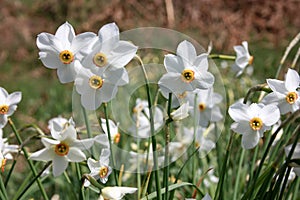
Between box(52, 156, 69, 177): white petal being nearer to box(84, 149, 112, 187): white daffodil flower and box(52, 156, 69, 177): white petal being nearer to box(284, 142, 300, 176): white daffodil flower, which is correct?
box(84, 149, 112, 187): white daffodil flower

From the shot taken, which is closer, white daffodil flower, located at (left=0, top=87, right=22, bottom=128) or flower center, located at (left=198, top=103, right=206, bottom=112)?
white daffodil flower, located at (left=0, top=87, right=22, bottom=128)

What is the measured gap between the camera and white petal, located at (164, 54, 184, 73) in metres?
1.10

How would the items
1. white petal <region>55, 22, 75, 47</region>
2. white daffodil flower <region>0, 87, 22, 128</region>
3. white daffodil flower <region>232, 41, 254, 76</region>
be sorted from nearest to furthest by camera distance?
1. white petal <region>55, 22, 75, 47</region>
2. white daffodil flower <region>0, 87, 22, 128</region>
3. white daffodil flower <region>232, 41, 254, 76</region>

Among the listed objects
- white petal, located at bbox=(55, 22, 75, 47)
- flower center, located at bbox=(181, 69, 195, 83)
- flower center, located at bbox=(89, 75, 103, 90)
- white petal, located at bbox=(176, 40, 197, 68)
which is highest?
white petal, located at bbox=(55, 22, 75, 47)

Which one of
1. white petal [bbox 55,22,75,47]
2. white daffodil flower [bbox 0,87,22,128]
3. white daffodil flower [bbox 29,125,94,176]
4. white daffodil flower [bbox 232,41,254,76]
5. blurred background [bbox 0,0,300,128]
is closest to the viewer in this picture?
white daffodil flower [bbox 29,125,94,176]

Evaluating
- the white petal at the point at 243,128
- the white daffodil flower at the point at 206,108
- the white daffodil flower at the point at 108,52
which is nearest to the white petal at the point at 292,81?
the white petal at the point at 243,128

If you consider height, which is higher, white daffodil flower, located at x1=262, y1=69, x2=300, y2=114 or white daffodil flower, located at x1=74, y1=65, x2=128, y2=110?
white daffodil flower, located at x1=74, y1=65, x2=128, y2=110

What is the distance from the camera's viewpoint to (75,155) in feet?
3.21

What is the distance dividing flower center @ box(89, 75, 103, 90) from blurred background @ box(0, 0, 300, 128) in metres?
4.01

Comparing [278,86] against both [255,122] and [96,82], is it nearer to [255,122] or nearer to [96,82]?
[255,122]

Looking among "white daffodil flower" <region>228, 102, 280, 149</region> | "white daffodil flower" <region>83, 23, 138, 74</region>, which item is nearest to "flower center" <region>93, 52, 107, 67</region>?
"white daffodil flower" <region>83, 23, 138, 74</region>

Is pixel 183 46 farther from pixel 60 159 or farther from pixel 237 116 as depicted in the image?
pixel 60 159

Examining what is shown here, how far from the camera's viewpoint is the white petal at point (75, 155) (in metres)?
0.97

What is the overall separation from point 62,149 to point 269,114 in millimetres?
434
